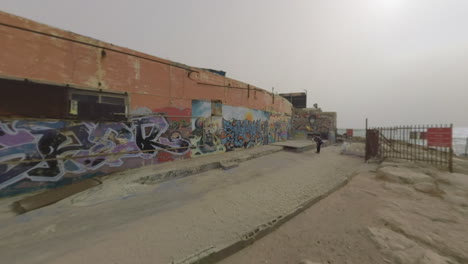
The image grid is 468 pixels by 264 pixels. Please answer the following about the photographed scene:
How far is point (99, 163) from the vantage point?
556cm

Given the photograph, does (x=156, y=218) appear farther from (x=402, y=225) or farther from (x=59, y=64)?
(x=59, y=64)

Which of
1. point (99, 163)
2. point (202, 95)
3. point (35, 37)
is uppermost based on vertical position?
point (35, 37)

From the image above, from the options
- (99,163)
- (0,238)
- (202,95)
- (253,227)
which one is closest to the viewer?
(0,238)

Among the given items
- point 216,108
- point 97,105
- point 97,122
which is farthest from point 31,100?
point 216,108

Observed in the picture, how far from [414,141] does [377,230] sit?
899 cm

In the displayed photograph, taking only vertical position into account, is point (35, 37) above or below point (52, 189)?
above

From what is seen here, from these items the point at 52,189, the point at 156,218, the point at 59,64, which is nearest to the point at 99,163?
the point at 52,189

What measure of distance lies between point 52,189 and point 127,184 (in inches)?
86.1

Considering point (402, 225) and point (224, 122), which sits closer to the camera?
point (402, 225)

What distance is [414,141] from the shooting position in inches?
331

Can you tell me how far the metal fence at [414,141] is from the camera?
21.9 feet

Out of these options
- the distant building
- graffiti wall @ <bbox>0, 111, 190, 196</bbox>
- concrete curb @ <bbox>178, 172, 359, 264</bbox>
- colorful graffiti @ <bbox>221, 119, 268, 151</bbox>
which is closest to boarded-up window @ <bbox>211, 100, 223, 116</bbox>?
colorful graffiti @ <bbox>221, 119, 268, 151</bbox>

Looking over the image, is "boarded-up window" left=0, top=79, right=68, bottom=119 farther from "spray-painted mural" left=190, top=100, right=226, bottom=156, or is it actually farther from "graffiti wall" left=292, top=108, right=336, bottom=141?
"graffiti wall" left=292, top=108, right=336, bottom=141

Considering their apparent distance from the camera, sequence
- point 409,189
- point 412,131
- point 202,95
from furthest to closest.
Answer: point 202,95, point 412,131, point 409,189
